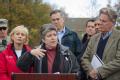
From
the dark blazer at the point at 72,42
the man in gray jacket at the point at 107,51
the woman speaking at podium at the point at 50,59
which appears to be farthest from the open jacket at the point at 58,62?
the dark blazer at the point at 72,42

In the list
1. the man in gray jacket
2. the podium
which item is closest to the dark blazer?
the man in gray jacket

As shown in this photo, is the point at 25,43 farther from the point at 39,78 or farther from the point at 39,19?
the point at 39,19

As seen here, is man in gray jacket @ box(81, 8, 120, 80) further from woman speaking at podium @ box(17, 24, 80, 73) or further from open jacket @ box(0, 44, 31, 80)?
open jacket @ box(0, 44, 31, 80)

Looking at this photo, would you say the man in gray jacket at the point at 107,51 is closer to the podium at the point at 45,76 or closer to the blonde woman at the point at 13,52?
the podium at the point at 45,76

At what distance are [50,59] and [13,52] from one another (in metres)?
0.77

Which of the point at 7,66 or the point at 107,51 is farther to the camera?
the point at 7,66

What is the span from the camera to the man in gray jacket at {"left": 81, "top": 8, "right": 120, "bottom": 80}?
5.36m

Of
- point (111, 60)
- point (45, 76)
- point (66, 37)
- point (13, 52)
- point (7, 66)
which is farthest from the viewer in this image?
point (66, 37)

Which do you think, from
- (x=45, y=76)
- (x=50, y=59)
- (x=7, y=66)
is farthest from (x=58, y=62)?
(x=7, y=66)

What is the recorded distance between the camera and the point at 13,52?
5793mm

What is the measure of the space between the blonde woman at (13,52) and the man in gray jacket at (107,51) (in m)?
1.01

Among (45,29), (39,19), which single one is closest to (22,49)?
(45,29)

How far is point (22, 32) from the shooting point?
584cm

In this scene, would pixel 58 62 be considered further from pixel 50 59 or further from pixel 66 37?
pixel 66 37
